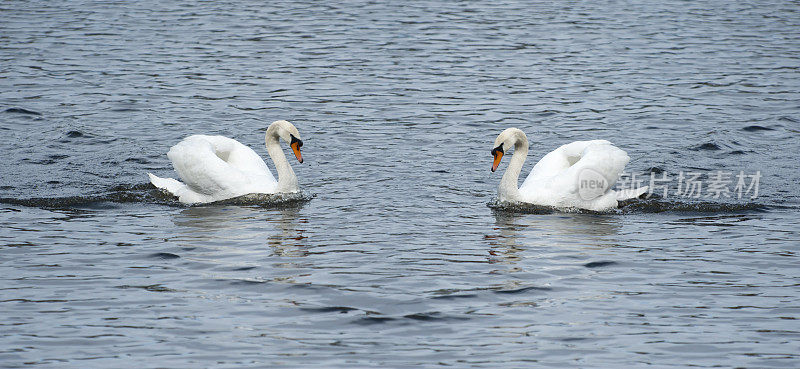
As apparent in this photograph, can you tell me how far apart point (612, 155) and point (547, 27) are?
15215 mm

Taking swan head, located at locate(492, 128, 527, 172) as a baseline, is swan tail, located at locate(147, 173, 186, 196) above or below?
below

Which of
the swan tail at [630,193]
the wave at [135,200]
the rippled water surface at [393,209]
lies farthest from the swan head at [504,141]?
the wave at [135,200]

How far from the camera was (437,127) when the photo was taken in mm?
17750

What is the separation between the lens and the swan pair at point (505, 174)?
12773mm

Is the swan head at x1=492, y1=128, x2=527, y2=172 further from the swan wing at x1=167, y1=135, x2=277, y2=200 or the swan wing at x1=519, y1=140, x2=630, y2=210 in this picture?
the swan wing at x1=167, y1=135, x2=277, y2=200

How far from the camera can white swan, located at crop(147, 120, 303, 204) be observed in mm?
13203

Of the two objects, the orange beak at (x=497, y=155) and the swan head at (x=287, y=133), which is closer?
the orange beak at (x=497, y=155)

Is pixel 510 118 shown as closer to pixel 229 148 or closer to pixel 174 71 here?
pixel 229 148

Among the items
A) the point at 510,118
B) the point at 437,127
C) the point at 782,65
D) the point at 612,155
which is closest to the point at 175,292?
the point at 612,155

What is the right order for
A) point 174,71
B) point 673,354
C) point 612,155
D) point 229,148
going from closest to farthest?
1. point 673,354
2. point 612,155
3. point 229,148
4. point 174,71

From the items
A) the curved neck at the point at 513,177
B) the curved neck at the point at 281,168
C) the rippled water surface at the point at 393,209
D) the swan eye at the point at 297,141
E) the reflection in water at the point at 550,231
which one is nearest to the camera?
the rippled water surface at the point at 393,209

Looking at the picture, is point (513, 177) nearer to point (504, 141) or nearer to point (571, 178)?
point (504, 141)
